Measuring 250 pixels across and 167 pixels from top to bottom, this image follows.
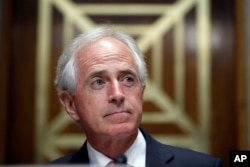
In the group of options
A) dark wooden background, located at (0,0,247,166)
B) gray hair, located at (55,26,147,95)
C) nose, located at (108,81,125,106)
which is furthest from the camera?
dark wooden background, located at (0,0,247,166)

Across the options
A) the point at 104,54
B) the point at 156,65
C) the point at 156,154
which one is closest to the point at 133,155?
the point at 156,154

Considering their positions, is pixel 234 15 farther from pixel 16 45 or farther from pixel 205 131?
pixel 16 45

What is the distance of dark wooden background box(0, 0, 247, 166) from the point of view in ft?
7.75

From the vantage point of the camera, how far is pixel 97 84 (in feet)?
3.92

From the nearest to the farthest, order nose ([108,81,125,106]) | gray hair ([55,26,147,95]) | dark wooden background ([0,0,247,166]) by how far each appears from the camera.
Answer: nose ([108,81,125,106]) < gray hair ([55,26,147,95]) < dark wooden background ([0,0,247,166])

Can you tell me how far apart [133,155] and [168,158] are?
3.8 inches

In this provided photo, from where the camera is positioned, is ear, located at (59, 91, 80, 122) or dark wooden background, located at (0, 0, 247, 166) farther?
dark wooden background, located at (0, 0, 247, 166)

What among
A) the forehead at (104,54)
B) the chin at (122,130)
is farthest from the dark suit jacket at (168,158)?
the forehead at (104,54)

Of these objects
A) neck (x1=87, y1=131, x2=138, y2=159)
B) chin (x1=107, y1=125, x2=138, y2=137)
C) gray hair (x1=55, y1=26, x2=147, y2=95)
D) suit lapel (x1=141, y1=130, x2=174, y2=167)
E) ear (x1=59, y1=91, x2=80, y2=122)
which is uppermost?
gray hair (x1=55, y1=26, x2=147, y2=95)

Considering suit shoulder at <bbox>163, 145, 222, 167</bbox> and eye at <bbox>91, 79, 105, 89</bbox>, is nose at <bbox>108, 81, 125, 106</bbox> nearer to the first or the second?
eye at <bbox>91, 79, 105, 89</bbox>

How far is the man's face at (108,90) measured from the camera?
1152 mm

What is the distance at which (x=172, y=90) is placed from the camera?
244cm

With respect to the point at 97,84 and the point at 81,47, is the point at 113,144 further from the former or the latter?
Answer: the point at 81,47

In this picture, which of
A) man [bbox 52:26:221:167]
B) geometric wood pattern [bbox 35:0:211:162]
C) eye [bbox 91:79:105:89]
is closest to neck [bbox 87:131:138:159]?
man [bbox 52:26:221:167]
